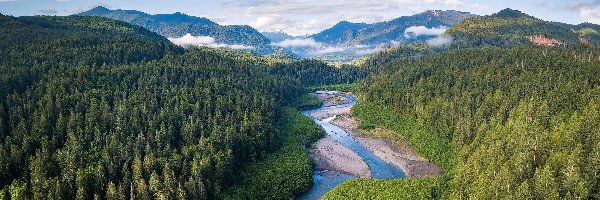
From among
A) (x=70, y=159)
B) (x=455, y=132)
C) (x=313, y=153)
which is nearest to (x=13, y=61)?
(x=70, y=159)

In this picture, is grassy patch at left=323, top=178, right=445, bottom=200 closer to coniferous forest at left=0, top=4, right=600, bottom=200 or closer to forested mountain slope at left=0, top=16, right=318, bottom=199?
coniferous forest at left=0, top=4, right=600, bottom=200

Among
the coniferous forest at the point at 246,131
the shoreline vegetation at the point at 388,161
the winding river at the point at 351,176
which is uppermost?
the coniferous forest at the point at 246,131

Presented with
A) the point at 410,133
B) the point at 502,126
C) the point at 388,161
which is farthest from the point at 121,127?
the point at 502,126

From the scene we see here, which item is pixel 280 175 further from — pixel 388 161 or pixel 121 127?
pixel 121 127

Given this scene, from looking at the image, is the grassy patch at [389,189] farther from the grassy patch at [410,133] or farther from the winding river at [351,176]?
the grassy patch at [410,133]

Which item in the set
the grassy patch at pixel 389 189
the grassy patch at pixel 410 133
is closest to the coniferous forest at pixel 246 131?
the grassy patch at pixel 389 189

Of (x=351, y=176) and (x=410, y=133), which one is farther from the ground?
(x=410, y=133)

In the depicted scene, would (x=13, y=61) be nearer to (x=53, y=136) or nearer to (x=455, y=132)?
(x=53, y=136)
